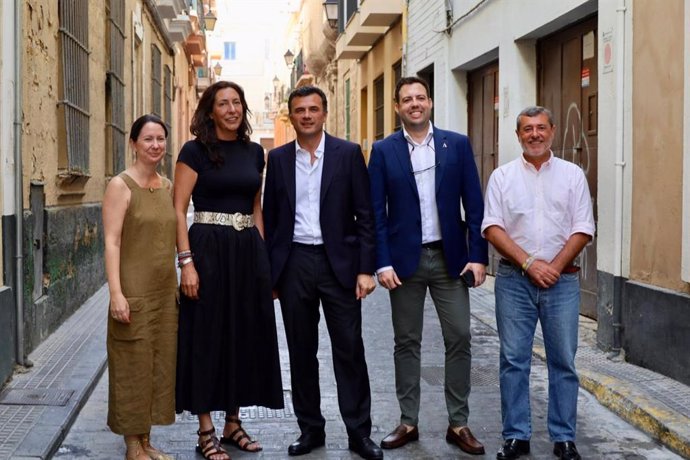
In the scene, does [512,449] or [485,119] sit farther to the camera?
[485,119]

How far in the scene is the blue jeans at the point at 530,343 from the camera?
195 inches

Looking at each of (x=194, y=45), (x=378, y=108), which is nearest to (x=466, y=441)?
(x=378, y=108)

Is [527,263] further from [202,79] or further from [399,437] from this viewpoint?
[202,79]

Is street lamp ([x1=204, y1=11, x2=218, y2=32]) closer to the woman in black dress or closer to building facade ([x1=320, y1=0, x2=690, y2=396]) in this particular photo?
building facade ([x1=320, y1=0, x2=690, y2=396])

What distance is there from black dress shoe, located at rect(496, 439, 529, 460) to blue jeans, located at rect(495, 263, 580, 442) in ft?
0.10

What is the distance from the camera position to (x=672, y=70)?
644cm

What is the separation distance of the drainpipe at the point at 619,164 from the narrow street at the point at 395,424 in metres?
0.69

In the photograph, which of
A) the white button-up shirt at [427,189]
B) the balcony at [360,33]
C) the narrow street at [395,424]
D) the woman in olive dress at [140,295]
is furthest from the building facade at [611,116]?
the balcony at [360,33]

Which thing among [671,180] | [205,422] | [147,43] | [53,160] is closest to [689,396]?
[671,180]

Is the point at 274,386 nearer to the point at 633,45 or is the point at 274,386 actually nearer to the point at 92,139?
the point at 633,45

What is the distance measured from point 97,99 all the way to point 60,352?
455 cm

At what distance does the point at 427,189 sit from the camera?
5176 millimetres

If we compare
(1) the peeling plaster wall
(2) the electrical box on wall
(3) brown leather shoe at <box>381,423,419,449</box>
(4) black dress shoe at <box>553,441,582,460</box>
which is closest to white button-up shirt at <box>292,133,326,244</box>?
(3) brown leather shoe at <box>381,423,419,449</box>

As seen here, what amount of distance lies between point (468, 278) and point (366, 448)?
107 cm
